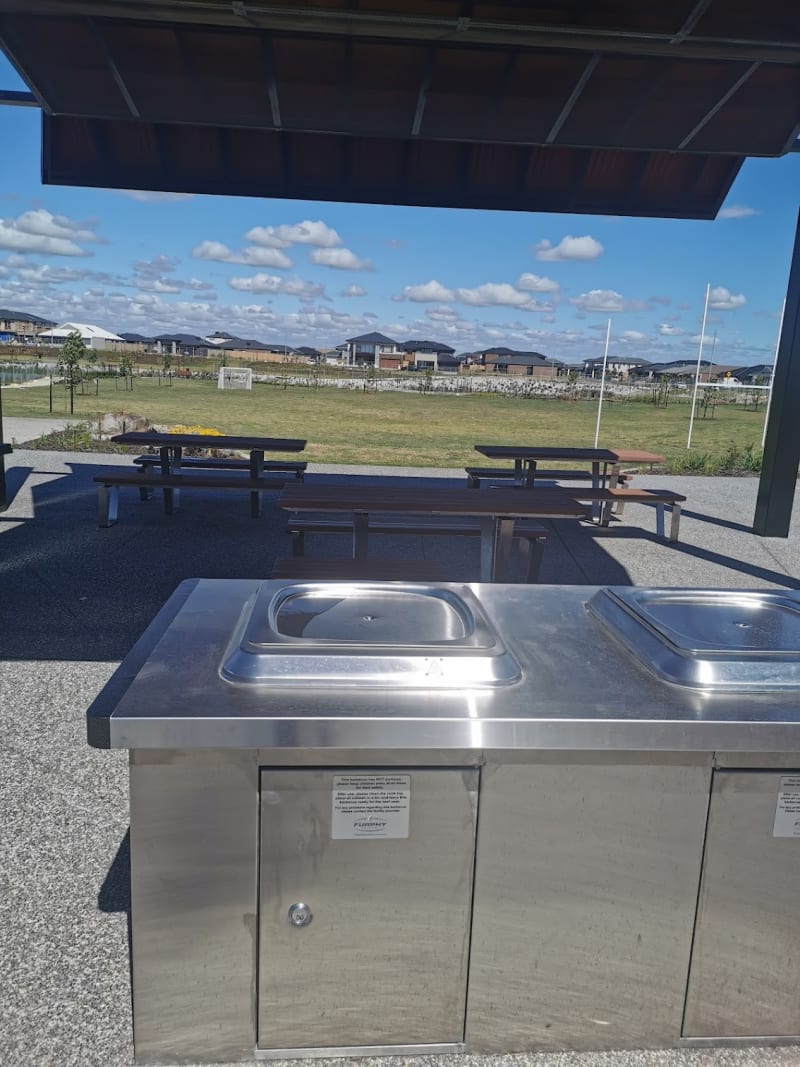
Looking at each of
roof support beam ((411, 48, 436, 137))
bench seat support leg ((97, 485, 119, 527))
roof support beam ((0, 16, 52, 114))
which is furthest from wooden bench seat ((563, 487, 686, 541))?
roof support beam ((0, 16, 52, 114))

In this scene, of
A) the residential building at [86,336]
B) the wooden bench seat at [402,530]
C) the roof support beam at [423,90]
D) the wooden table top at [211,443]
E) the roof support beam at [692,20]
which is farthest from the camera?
the residential building at [86,336]

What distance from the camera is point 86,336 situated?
176 feet

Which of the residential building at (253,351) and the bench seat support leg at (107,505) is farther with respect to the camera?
the residential building at (253,351)

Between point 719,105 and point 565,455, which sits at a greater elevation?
point 719,105

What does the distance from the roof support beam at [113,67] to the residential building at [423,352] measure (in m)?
81.8

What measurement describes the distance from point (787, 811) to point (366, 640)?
108 cm

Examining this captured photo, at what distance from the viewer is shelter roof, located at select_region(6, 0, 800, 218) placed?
410 centimetres

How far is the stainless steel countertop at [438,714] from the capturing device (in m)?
1.80

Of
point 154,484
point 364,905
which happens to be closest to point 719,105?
point 364,905

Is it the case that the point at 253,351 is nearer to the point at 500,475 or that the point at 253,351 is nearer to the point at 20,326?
the point at 20,326

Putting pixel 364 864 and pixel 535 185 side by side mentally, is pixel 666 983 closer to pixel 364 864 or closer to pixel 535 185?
pixel 364 864

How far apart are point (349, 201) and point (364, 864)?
631cm

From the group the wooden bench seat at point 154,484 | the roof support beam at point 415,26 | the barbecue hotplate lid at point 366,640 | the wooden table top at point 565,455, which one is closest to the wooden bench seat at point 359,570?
the barbecue hotplate lid at point 366,640

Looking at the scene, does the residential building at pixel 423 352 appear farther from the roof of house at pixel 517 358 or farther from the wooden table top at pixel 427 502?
the wooden table top at pixel 427 502
